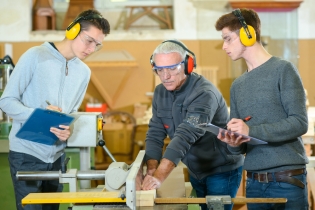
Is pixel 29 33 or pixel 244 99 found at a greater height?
pixel 29 33

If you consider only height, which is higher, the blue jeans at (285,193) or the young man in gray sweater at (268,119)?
the young man in gray sweater at (268,119)

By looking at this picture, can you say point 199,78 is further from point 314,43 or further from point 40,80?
point 314,43

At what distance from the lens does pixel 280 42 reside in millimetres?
5348

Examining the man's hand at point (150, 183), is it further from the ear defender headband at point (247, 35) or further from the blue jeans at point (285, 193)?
the ear defender headband at point (247, 35)

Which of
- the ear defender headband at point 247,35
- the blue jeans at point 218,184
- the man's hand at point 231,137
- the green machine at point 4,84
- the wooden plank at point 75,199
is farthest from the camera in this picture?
the green machine at point 4,84

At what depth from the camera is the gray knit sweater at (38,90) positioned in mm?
1962

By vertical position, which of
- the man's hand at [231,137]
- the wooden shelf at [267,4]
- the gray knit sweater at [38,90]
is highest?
the wooden shelf at [267,4]

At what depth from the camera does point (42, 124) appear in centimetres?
182

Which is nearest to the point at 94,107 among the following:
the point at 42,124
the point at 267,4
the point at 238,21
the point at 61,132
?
the point at 267,4

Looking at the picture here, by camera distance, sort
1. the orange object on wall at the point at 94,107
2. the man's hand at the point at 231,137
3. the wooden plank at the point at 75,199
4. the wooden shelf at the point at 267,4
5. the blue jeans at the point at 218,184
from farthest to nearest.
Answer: the orange object on wall at the point at 94,107, the wooden shelf at the point at 267,4, the blue jeans at the point at 218,184, the man's hand at the point at 231,137, the wooden plank at the point at 75,199

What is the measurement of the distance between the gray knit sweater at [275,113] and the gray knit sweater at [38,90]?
2.66 feet

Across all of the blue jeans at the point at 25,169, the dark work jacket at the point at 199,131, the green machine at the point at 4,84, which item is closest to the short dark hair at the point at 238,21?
the dark work jacket at the point at 199,131

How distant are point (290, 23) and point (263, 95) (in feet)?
12.7

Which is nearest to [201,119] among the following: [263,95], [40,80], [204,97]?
[204,97]
